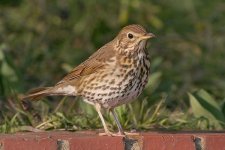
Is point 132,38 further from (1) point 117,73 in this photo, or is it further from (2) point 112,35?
(2) point 112,35

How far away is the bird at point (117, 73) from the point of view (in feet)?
19.5

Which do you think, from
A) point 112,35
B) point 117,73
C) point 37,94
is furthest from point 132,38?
point 112,35

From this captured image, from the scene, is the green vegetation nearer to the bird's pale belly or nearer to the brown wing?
the brown wing

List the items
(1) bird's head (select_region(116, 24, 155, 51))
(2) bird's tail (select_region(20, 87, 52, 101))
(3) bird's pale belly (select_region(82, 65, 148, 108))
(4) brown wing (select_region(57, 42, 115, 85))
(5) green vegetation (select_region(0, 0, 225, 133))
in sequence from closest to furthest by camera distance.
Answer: (3) bird's pale belly (select_region(82, 65, 148, 108)), (1) bird's head (select_region(116, 24, 155, 51)), (4) brown wing (select_region(57, 42, 115, 85)), (2) bird's tail (select_region(20, 87, 52, 101)), (5) green vegetation (select_region(0, 0, 225, 133))

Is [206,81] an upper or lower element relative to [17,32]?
lower

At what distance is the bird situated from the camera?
594 centimetres

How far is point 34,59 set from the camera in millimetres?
8797

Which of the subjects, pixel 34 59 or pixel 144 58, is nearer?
pixel 144 58

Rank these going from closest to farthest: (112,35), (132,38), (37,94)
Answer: (132,38)
(37,94)
(112,35)

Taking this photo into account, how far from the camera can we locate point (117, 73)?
6016 millimetres

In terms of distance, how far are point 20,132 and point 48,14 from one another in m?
4.33

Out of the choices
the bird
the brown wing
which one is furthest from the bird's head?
the brown wing

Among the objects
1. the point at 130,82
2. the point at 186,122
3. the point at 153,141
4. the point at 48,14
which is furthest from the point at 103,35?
the point at 153,141

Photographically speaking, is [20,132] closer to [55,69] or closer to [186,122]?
[186,122]
